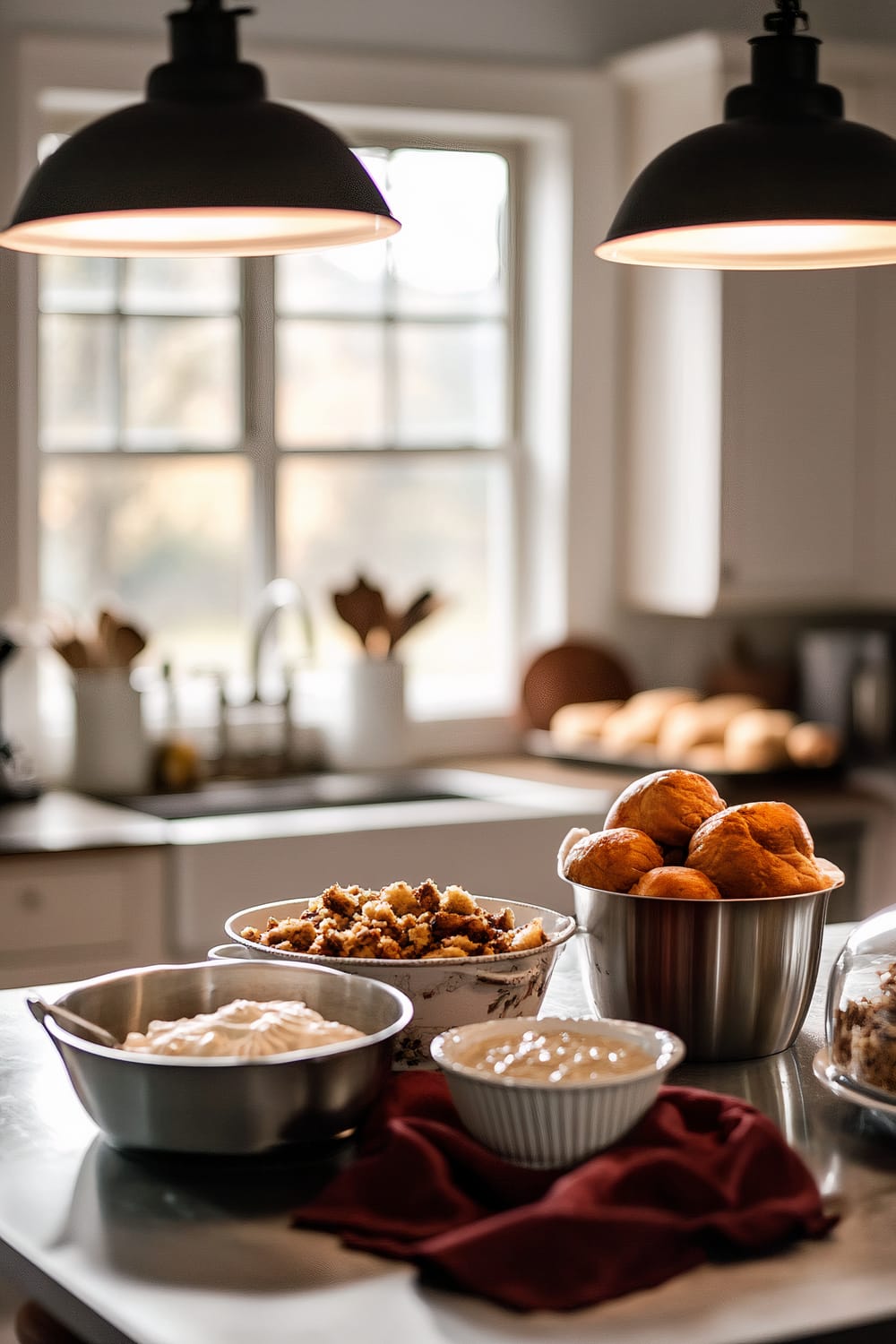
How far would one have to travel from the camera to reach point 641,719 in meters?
4.23

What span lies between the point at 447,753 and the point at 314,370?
1002 millimetres

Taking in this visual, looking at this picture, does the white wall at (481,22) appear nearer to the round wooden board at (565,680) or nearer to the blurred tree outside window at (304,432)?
the blurred tree outside window at (304,432)

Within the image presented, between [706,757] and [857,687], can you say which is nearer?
[706,757]

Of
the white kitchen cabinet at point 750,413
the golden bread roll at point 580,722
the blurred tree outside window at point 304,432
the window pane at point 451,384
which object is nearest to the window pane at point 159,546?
the blurred tree outside window at point 304,432

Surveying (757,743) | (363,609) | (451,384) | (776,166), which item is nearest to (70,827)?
(363,609)

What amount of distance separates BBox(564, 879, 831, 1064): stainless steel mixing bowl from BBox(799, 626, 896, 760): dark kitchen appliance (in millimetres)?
2666

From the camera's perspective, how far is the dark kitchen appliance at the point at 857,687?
4.30m

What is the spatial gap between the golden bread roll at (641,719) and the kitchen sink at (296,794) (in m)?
0.40

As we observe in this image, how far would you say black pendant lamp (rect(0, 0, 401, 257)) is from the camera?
64.2 inches

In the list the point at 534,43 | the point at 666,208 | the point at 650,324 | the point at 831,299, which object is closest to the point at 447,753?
the point at 650,324

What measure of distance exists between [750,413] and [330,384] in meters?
1.02

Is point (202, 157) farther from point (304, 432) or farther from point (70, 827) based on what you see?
point (304, 432)

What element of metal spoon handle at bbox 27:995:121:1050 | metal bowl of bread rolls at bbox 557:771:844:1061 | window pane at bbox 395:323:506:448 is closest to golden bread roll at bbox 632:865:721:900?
metal bowl of bread rolls at bbox 557:771:844:1061

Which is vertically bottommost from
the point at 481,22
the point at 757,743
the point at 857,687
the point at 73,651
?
the point at 757,743
